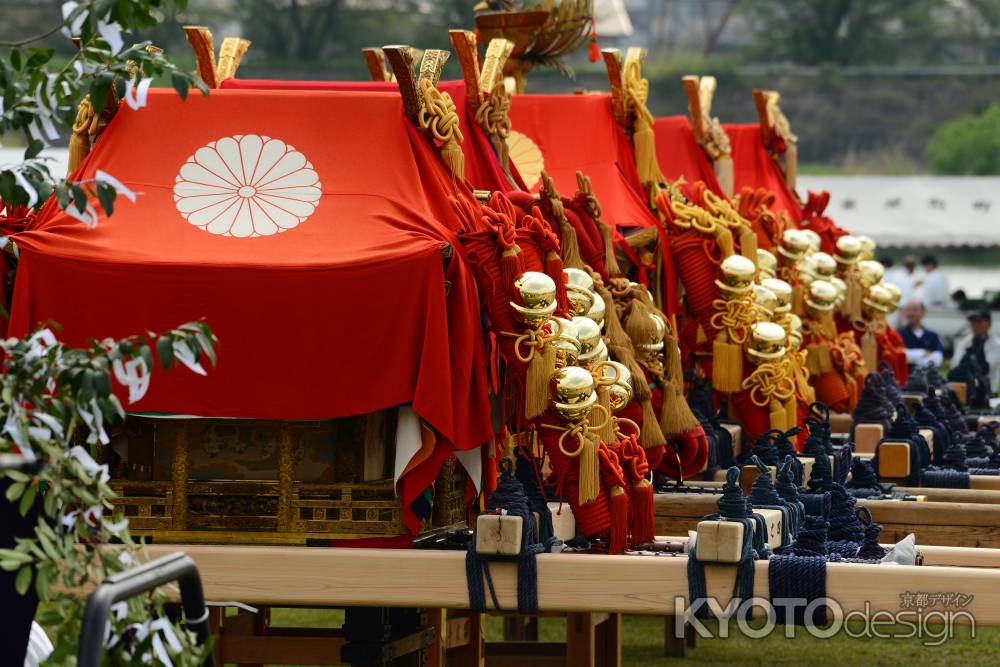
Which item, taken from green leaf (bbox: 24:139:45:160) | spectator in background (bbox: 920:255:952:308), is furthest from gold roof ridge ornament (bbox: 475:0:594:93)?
spectator in background (bbox: 920:255:952:308)

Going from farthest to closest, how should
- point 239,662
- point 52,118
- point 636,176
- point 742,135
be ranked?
point 742,135 → point 636,176 → point 239,662 → point 52,118

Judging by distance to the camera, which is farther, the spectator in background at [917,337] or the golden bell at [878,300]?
the spectator in background at [917,337]

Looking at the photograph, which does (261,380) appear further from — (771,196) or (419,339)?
(771,196)

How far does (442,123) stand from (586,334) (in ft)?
2.48

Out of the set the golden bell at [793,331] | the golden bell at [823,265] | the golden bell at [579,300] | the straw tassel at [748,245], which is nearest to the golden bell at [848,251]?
the golden bell at [823,265]

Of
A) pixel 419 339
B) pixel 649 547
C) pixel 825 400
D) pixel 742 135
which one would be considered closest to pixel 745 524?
pixel 649 547

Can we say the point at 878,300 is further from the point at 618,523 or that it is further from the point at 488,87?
the point at 618,523

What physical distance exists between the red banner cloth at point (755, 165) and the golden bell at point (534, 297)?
5555 millimetres

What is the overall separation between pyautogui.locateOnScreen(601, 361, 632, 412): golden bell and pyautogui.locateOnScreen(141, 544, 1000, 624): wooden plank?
0.84 m

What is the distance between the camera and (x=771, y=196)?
379 inches

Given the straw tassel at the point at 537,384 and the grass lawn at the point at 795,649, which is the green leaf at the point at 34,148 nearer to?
the straw tassel at the point at 537,384

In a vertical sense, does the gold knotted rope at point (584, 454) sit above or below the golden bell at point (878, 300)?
below

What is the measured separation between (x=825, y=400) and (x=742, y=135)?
220 centimetres

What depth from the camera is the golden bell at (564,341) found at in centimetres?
575
